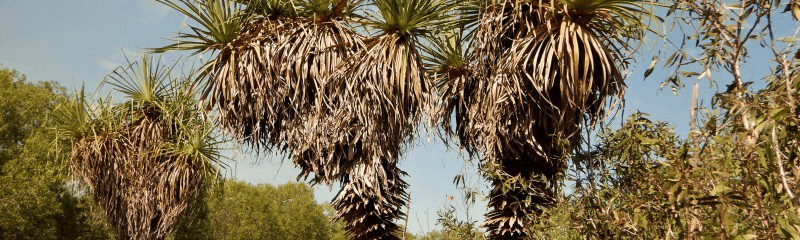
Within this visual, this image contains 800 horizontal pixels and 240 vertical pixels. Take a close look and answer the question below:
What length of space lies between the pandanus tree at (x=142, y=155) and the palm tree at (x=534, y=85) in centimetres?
532

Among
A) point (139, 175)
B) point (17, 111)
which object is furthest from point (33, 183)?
point (139, 175)

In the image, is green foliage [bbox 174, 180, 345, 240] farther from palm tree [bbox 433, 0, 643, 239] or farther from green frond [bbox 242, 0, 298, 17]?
palm tree [bbox 433, 0, 643, 239]

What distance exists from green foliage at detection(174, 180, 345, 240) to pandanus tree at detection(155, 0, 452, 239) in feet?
89.6

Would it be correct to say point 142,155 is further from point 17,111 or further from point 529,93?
point 17,111

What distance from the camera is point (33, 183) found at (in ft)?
63.0

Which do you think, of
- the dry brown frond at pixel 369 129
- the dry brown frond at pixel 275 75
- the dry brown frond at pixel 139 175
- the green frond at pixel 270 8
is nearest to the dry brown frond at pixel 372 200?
the dry brown frond at pixel 369 129

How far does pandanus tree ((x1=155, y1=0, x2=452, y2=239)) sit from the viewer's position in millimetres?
7879

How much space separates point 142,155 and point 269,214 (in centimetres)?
2728

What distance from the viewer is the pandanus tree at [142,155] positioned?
447 inches

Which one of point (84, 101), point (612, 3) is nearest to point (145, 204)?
point (84, 101)

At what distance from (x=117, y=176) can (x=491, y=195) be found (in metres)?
6.69

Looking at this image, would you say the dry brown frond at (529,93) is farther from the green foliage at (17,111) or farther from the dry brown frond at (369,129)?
the green foliage at (17,111)

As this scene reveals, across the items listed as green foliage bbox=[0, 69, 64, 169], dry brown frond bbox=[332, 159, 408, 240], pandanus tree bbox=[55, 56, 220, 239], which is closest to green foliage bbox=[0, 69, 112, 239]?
green foliage bbox=[0, 69, 64, 169]

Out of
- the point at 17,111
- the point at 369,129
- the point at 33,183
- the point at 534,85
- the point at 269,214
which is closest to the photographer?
the point at 534,85
